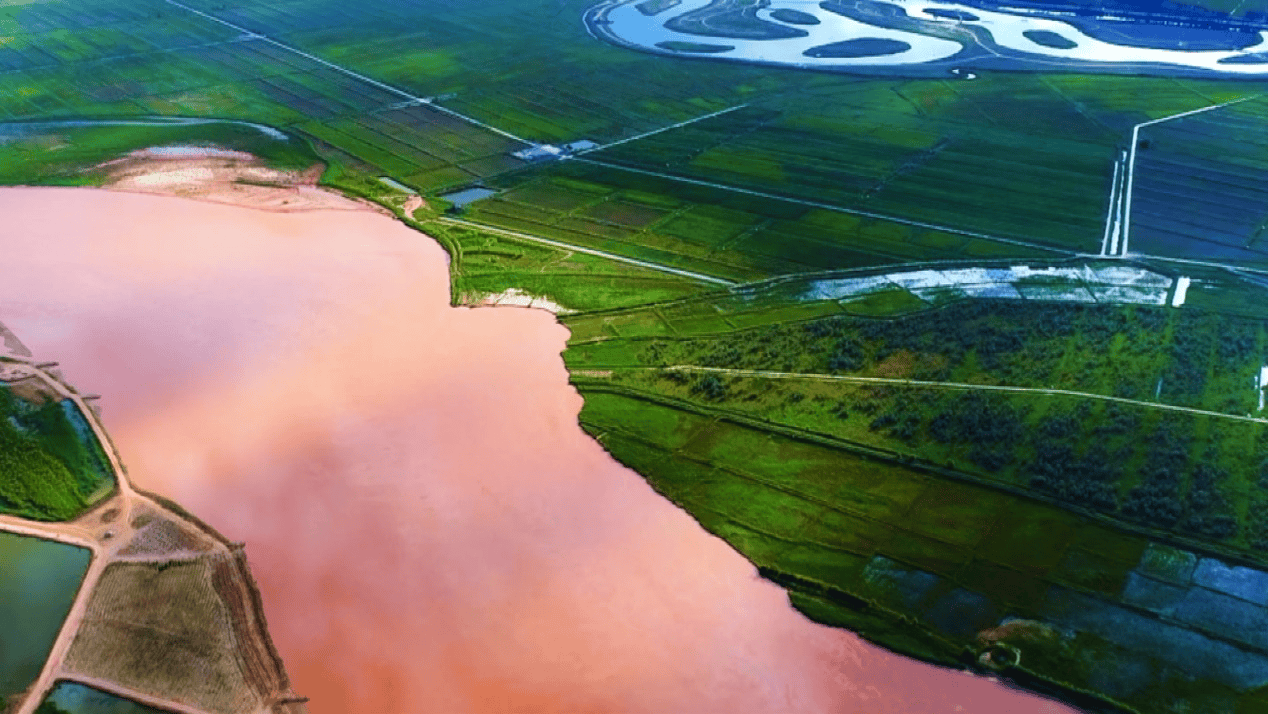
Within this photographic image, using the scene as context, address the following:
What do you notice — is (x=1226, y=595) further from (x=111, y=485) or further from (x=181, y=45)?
(x=181, y=45)

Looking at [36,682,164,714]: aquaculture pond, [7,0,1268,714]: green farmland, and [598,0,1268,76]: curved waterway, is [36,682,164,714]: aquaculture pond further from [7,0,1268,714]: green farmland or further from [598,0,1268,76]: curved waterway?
[598,0,1268,76]: curved waterway

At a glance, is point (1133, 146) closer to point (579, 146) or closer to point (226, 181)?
point (579, 146)

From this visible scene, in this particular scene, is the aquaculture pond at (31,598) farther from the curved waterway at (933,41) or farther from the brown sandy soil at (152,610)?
the curved waterway at (933,41)

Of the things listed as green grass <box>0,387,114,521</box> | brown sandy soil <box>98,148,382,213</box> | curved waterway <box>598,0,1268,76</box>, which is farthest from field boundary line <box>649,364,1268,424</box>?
curved waterway <box>598,0,1268,76</box>

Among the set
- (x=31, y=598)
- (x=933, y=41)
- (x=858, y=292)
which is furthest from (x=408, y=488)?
(x=933, y=41)

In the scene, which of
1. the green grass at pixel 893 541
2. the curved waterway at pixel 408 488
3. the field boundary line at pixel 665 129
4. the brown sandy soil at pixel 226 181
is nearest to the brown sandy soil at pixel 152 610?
the curved waterway at pixel 408 488
